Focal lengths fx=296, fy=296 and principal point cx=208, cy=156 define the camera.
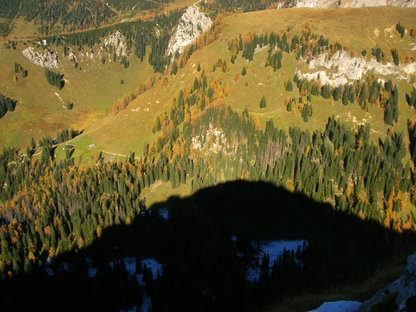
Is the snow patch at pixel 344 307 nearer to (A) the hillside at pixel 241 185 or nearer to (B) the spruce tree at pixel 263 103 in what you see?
(A) the hillside at pixel 241 185

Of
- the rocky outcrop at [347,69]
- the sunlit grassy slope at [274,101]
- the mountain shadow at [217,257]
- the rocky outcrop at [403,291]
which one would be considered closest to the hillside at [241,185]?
the mountain shadow at [217,257]

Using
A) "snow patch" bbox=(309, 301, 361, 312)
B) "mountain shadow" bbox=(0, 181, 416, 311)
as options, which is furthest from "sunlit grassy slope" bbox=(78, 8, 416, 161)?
"snow patch" bbox=(309, 301, 361, 312)

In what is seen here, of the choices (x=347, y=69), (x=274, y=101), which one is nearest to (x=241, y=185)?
(x=274, y=101)

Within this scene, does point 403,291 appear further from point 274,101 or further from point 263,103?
point 274,101

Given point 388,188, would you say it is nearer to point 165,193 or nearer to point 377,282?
point 377,282

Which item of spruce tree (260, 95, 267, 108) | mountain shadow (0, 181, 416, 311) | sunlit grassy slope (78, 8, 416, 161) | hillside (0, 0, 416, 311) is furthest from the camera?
spruce tree (260, 95, 267, 108)

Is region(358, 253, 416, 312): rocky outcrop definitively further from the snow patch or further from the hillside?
the hillside
